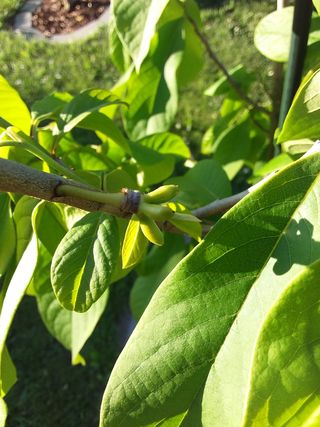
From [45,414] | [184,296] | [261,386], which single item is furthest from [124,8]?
[45,414]

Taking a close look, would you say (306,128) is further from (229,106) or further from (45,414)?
(45,414)

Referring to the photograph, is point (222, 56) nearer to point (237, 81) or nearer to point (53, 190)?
point (237, 81)

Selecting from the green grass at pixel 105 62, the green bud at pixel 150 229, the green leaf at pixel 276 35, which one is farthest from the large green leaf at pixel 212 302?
the green grass at pixel 105 62

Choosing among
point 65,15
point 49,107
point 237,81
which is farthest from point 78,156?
point 65,15

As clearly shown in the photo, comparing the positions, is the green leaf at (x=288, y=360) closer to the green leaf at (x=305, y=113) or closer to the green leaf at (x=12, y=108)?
the green leaf at (x=305, y=113)

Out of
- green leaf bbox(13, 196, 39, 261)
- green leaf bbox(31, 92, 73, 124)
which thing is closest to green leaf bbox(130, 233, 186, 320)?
green leaf bbox(31, 92, 73, 124)

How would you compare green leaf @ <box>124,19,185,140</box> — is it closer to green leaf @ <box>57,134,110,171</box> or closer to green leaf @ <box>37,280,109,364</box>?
green leaf @ <box>57,134,110,171</box>
